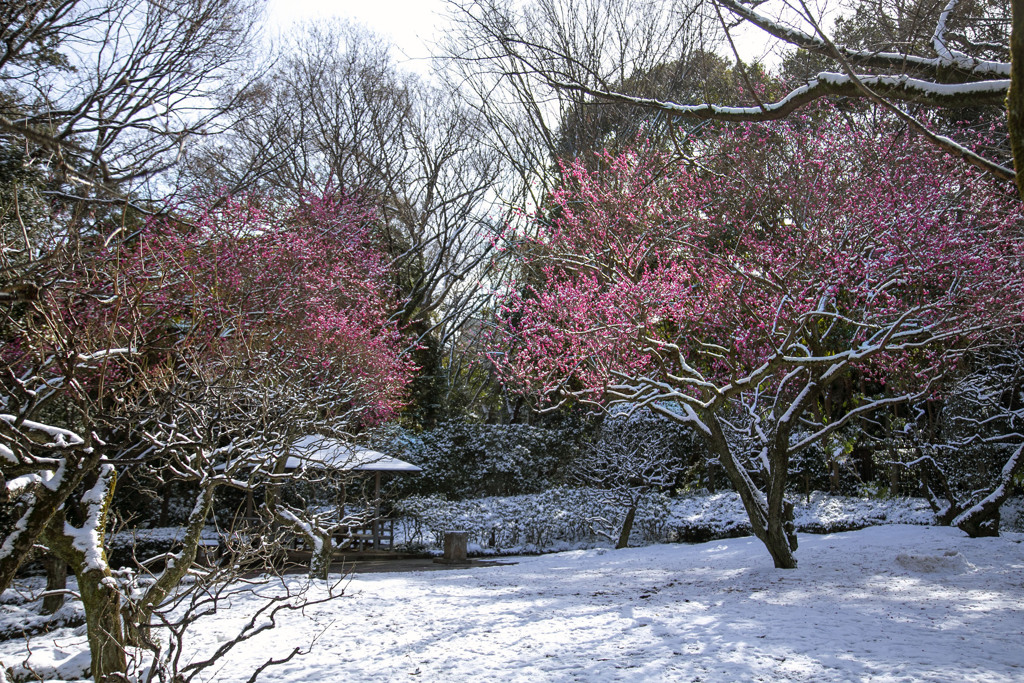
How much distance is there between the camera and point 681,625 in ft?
17.7

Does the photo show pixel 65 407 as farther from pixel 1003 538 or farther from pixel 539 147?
pixel 1003 538

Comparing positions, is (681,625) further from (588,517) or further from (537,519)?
(537,519)

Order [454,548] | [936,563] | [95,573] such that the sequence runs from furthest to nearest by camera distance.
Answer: [454,548]
[936,563]
[95,573]

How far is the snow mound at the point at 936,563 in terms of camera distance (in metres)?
7.65

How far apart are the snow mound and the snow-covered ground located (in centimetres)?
2

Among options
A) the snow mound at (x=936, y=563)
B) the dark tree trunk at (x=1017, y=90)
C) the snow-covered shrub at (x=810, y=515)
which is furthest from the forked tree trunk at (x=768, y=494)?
the dark tree trunk at (x=1017, y=90)

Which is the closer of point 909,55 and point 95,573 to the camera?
point 909,55

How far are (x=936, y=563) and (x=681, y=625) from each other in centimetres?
425

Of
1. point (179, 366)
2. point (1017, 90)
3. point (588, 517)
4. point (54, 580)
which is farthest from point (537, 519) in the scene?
point (1017, 90)

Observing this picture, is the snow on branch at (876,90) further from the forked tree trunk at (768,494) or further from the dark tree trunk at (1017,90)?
the forked tree trunk at (768,494)

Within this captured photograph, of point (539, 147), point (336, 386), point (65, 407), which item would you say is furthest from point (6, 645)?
point (539, 147)

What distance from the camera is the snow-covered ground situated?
4246 mm

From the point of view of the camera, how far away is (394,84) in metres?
16.2

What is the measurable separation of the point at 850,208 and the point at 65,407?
9.86 m
